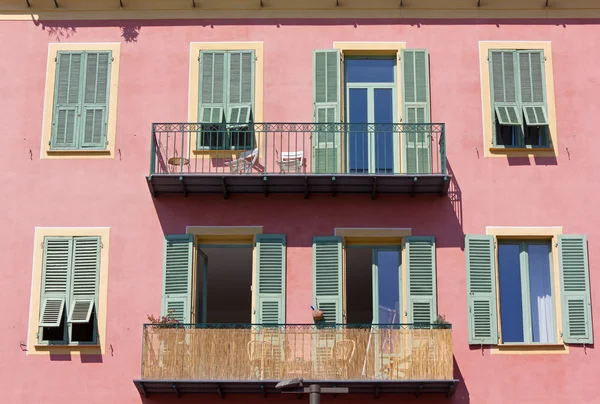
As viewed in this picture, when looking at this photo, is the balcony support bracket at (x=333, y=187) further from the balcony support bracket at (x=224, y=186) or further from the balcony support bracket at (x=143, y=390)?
the balcony support bracket at (x=143, y=390)

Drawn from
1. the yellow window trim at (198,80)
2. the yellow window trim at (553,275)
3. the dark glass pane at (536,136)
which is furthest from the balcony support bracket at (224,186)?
the dark glass pane at (536,136)

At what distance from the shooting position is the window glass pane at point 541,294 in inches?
906

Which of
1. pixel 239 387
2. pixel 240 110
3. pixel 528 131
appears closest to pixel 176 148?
pixel 240 110

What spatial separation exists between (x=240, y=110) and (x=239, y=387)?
210 inches

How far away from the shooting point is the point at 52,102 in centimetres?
2417

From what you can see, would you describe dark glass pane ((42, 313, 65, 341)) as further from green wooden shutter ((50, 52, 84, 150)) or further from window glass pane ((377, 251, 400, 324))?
window glass pane ((377, 251, 400, 324))

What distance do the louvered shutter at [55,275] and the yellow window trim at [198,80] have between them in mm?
3054

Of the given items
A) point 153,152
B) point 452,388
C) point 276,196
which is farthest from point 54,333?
point 452,388

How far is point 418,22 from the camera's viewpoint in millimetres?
24609

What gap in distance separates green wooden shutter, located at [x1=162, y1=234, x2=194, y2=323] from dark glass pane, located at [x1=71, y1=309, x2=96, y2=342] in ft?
4.34

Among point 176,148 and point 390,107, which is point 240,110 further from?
point 390,107

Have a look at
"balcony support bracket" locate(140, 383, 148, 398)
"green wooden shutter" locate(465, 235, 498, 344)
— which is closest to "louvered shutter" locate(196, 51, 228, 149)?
"balcony support bracket" locate(140, 383, 148, 398)

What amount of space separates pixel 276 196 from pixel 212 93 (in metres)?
2.41

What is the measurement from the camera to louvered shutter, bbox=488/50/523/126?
2386 centimetres
